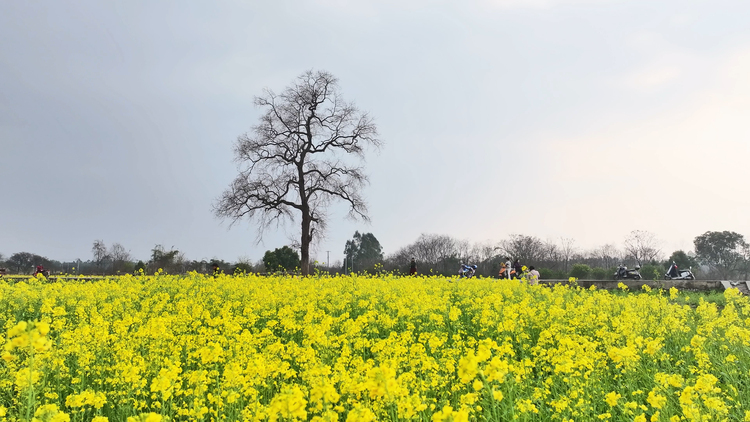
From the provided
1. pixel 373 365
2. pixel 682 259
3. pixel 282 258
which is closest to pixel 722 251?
pixel 682 259

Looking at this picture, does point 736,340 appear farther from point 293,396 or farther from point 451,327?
point 293,396

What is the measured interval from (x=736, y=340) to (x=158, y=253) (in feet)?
108

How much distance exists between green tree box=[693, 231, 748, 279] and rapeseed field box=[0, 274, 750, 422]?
4603 cm

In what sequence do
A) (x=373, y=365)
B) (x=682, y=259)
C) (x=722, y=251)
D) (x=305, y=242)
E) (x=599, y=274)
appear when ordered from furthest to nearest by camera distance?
(x=722, y=251)
(x=682, y=259)
(x=599, y=274)
(x=305, y=242)
(x=373, y=365)

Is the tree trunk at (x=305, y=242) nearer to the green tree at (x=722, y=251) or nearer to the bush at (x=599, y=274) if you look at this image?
the bush at (x=599, y=274)

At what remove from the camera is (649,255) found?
165 feet

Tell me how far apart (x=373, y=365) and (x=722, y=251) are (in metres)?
53.8

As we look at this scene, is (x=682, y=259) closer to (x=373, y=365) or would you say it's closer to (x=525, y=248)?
(x=525, y=248)

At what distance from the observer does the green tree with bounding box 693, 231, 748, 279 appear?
4503cm

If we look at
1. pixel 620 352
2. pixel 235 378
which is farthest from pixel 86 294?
pixel 620 352

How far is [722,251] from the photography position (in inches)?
1829

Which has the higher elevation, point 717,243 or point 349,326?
point 717,243

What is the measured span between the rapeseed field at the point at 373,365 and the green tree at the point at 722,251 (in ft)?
151

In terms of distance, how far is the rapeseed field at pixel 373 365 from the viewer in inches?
126
